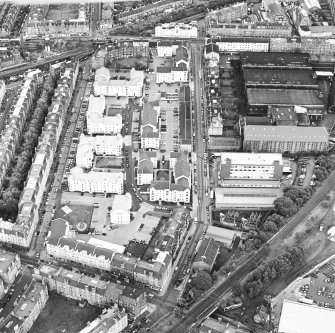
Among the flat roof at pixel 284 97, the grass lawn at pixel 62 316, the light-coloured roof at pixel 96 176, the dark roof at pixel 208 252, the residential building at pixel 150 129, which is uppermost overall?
the flat roof at pixel 284 97

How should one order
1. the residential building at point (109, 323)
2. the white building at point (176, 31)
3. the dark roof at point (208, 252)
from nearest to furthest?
the residential building at point (109, 323) < the dark roof at point (208, 252) < the white building at point (176, 31)

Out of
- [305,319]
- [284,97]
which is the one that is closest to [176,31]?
[284,97]

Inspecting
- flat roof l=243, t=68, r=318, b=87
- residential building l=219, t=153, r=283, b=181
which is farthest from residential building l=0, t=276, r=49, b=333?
flat roof l=243, t=68, r=318, b=87

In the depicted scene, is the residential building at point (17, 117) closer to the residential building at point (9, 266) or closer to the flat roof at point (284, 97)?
the residential building at point (9, 266)

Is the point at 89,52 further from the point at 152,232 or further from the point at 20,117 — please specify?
the point at 152,232

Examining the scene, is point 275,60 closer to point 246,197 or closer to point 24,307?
point 246,197

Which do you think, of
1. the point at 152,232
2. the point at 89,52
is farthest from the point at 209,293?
the point at 89,52

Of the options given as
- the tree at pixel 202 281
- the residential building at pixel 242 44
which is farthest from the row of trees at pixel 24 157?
the residential building at pixel 242 44
